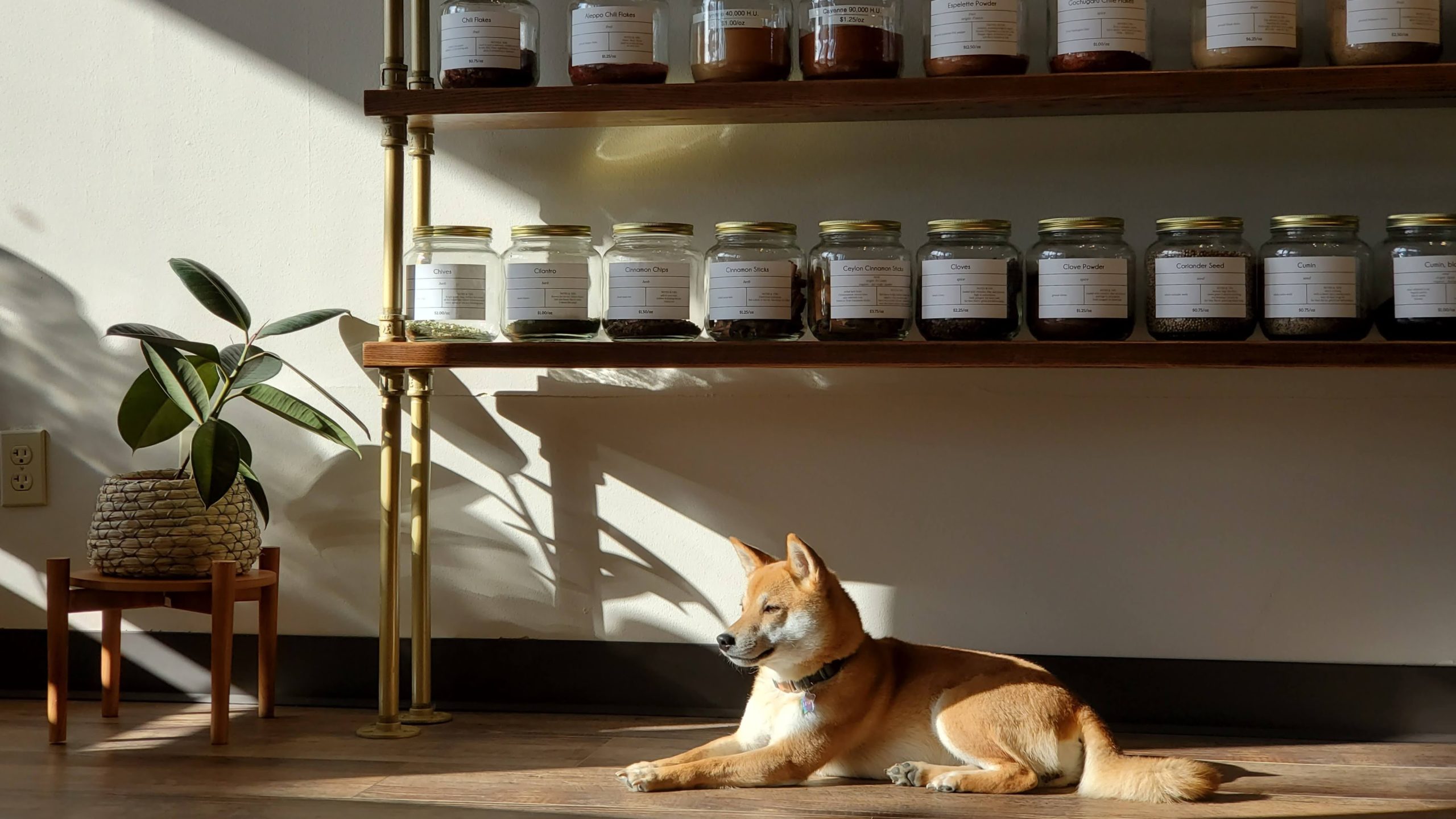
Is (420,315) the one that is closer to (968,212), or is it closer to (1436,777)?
(968,212)

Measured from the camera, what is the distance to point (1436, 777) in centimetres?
154

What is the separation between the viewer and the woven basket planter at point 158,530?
5.59 ft

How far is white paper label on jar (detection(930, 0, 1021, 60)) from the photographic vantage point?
5.11 ft

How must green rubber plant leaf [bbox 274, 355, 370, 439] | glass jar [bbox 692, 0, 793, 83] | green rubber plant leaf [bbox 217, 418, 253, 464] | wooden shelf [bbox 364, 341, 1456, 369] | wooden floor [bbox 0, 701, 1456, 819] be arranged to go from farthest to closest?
1. green rubber plant leaf [bbox 274, 355, 370, 439]
2. green rubber plant leaf [bbox 217, 418, 253, 464]
3. glass jar [bbox 692, 0, 793, 83]
4. wooden shelf [bbox 364, 341, 1456, 369]
5. wooden floor [bbox 0, 701, 1456, 819]

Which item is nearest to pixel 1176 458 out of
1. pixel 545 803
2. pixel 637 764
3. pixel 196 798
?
pixel 637 764

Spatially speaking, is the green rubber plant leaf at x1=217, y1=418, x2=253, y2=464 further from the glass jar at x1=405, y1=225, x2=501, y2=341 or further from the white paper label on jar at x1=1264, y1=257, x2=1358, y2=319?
the white paper label on jar at x1=1264, y1=257, x2=1358, y2=319

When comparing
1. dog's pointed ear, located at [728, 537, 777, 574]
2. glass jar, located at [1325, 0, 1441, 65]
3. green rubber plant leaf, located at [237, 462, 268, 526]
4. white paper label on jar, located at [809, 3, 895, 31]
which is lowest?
dog's pointed ear, located at [728, 537, 777, 574]

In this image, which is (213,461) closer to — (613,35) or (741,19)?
(613,35)

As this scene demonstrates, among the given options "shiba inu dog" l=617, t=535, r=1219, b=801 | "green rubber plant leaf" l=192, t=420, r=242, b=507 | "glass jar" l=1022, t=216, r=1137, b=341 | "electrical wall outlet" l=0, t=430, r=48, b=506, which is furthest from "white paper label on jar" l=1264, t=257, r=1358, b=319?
"electrical wall outlet" l=0, t=430, r=48, b=506

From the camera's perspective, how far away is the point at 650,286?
1.63 m

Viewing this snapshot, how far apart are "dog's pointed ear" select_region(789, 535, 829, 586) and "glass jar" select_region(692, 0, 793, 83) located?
584 millimetres

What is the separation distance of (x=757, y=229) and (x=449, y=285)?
16.0 inches

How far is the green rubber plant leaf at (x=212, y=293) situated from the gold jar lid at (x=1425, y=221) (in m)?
1.51

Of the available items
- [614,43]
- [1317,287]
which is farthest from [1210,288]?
[614,43]
